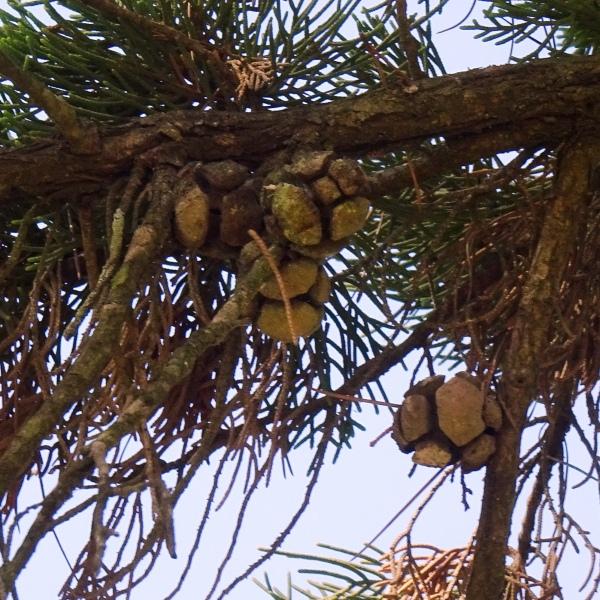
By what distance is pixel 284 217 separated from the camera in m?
1.21

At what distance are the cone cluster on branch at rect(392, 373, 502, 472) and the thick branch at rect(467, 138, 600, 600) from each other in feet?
0.07

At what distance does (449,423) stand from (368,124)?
1.33ft

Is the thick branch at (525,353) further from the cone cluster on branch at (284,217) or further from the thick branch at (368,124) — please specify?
the cone cluster on branch at (284,217)

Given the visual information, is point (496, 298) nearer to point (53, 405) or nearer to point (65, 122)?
point (65, 122)

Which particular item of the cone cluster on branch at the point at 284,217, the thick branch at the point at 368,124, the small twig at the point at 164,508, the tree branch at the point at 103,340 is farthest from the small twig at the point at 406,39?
the small twig at the point at 164,508

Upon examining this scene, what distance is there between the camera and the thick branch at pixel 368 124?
1.37 meters

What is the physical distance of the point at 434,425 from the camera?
1388mm

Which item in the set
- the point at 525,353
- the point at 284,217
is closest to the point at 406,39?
the point at 284,217

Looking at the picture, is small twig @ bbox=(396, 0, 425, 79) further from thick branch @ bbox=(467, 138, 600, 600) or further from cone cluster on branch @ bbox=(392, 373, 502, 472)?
cone cluster on branch @ bbox=(392, 373, 502, 472)

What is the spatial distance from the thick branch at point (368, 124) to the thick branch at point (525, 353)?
76 mm

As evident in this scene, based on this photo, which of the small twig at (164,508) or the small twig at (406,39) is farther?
the small twig at (406,39)

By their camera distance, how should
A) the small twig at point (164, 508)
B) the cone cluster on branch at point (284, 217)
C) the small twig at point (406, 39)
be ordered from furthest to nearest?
1. the small twig at point (406, 39)
2. the cone cluster on branch at point (284, 217)
3. the small twig at point (164, 508)

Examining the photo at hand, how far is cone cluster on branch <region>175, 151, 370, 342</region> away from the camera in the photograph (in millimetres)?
1224

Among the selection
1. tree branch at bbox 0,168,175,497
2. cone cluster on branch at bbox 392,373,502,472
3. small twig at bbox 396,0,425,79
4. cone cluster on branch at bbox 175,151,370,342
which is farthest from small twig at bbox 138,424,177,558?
small twig at bbox 396,0,425,79
